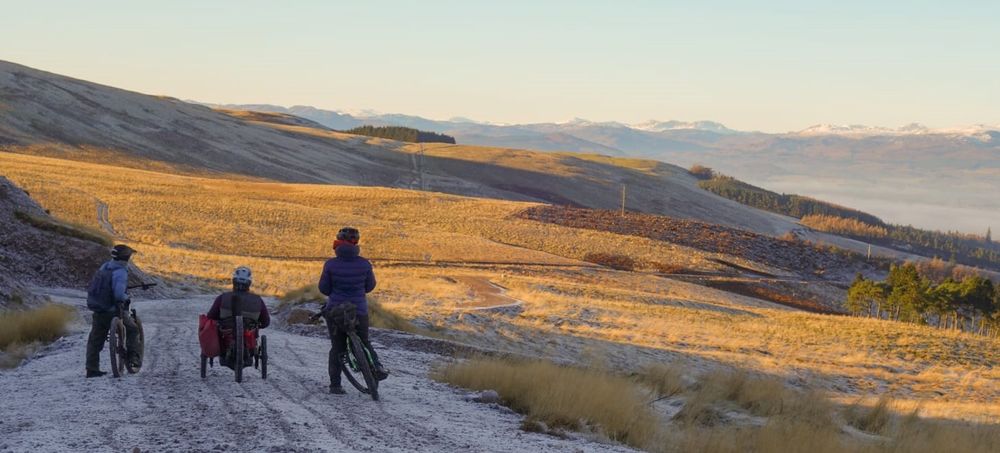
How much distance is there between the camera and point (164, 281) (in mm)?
37531

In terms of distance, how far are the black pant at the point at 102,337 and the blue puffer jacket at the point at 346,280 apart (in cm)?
371

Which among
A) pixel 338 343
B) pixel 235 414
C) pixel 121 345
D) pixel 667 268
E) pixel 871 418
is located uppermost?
pixel 338 343

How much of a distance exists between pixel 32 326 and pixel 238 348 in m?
8.42

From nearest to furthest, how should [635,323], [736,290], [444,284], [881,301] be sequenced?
[635,323] → [444,284] → [736,290] → [881,301]

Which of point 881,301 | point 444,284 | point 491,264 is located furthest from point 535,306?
point 881,301

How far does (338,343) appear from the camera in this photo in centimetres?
1421

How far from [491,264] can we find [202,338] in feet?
166

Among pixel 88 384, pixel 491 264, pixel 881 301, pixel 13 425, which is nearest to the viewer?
pixel 13 425

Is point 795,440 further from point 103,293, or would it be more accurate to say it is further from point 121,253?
point 103,293

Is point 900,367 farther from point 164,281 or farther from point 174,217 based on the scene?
point 174,217

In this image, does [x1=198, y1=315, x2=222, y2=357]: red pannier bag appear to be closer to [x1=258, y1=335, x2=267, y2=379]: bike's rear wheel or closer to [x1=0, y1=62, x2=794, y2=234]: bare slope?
[x1=258, y1=335, x2=267, y2=379]: bike's rear wheel

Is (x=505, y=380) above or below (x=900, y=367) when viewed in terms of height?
above

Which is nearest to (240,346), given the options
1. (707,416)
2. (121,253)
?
(121,253)

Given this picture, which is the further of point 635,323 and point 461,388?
point 635,323
